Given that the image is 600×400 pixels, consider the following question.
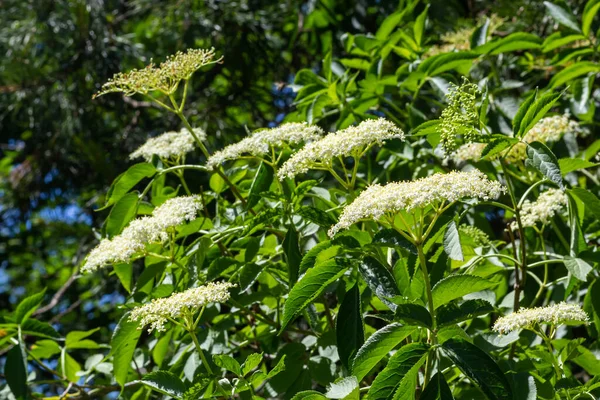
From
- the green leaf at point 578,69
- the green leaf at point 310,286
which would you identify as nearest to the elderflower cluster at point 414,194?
the green leaf at point 310,286

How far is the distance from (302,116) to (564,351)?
0.99 metres

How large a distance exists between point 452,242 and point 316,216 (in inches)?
10.5

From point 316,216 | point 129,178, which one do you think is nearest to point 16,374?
point 129,178

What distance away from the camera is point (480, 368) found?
48.4 inches

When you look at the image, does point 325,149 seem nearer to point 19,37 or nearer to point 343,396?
point 343,396

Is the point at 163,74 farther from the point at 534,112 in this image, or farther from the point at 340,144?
the point at 534,112

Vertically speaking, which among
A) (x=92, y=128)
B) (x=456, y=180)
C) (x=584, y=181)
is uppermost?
(x=456, y=180)

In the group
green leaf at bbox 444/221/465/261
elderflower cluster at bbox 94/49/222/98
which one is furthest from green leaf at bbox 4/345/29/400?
green leaf at bbox 444/221/465/261

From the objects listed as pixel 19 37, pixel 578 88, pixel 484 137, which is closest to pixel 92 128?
pixel 19 37

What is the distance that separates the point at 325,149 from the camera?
59.4 inches

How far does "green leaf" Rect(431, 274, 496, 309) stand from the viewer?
4.22ft

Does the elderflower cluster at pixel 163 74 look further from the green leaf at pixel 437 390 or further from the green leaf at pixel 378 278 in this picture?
the green leaf at pixel 437 390

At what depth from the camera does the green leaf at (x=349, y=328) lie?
54.3 inches

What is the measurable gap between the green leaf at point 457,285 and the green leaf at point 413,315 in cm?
6
